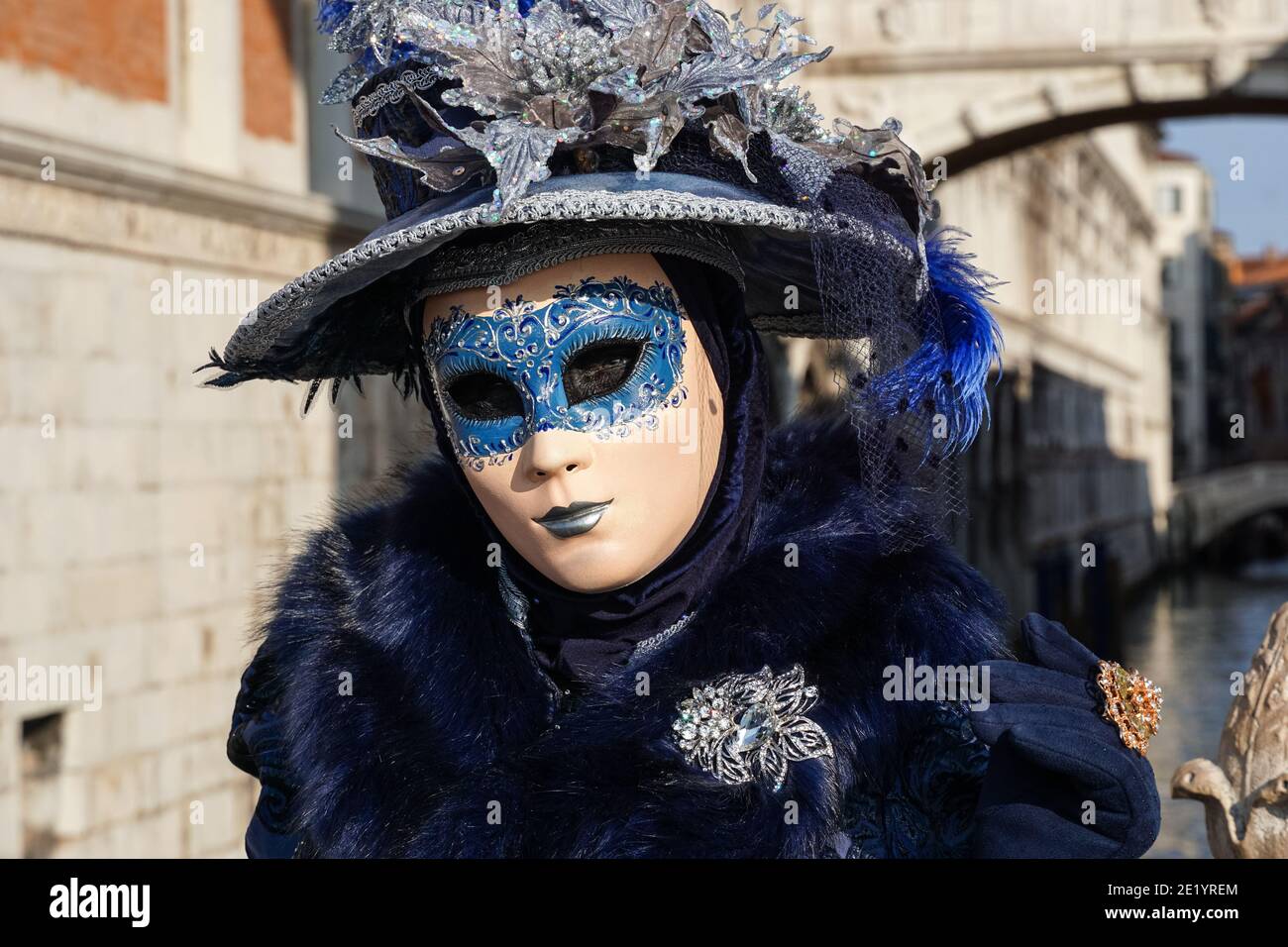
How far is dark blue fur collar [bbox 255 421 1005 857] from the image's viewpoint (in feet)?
6.03

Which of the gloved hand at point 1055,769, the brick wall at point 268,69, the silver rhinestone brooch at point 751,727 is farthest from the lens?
the brick wall at point 268,69

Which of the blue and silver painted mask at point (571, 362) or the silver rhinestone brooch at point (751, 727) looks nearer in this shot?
the silver rhinestone brooch at point (751, 727)

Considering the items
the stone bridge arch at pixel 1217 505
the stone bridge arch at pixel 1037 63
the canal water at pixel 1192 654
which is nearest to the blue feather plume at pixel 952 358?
the canal water at pixel 1192 654

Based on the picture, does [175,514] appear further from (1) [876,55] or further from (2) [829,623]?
(1) [876,55]

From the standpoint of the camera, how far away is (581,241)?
6.35ft

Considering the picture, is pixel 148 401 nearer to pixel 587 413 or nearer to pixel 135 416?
pixel 135 416

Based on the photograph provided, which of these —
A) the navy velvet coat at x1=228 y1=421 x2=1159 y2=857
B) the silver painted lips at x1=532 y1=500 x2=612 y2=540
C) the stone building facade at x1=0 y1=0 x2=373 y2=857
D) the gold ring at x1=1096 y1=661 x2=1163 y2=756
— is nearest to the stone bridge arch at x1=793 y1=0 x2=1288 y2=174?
the stone building facade at x1=0 y1=0 x2=373 y2=857

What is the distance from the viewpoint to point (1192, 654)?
2191cm

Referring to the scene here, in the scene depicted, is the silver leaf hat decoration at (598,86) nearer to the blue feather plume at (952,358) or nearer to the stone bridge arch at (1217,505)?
the blue feather plume at (952,358)

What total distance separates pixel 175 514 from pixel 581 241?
494 centimetres

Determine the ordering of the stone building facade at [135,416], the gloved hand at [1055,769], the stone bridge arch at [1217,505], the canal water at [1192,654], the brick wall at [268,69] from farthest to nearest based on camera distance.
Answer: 1. the stone bridge arch at [1217,505]
2. the canal water at [1192,654]
3. the brick wall at [268,69]
4. the stone building facade at [135,416]
5. the gloved hand at [1055,769]

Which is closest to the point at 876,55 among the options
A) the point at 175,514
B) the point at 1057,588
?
the point at 175,514

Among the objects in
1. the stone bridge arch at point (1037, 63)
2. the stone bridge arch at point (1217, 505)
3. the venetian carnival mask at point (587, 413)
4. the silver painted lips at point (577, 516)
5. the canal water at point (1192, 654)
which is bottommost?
the canal water at point (1192, 654)

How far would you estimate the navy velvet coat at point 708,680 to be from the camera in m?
1.69
